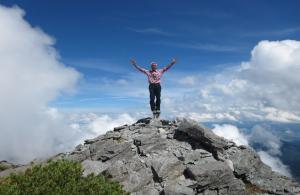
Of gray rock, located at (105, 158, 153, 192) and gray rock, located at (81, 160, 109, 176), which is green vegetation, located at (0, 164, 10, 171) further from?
gray rock, located at (105, 158, 153, 192)

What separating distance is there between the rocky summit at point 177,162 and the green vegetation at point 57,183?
23.3 feet

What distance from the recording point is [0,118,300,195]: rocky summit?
27.6m

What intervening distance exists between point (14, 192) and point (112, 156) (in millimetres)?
14017

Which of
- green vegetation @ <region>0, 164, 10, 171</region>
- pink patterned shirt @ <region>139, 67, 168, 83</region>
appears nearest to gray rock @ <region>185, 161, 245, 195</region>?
pink patterned shirt @ <region>139, 67, 168, 83</region>

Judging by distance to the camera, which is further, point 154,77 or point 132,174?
point 154,77

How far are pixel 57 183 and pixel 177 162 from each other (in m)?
11.8

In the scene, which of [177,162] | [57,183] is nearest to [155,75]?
[177,162]

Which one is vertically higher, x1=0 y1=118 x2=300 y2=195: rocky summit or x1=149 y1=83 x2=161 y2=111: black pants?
x1=149 y1=83 x2=161 y2=111: black pants

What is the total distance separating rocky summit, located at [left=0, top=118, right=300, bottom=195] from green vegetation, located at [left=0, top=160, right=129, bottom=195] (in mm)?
7104

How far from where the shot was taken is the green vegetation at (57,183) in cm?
1822

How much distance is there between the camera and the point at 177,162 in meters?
29.2

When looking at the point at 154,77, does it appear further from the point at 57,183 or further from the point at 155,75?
the point at 57,183

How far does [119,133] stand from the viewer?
1415 inches

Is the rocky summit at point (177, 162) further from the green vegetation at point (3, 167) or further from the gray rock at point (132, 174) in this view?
the green vegetation at point (3, 167)
